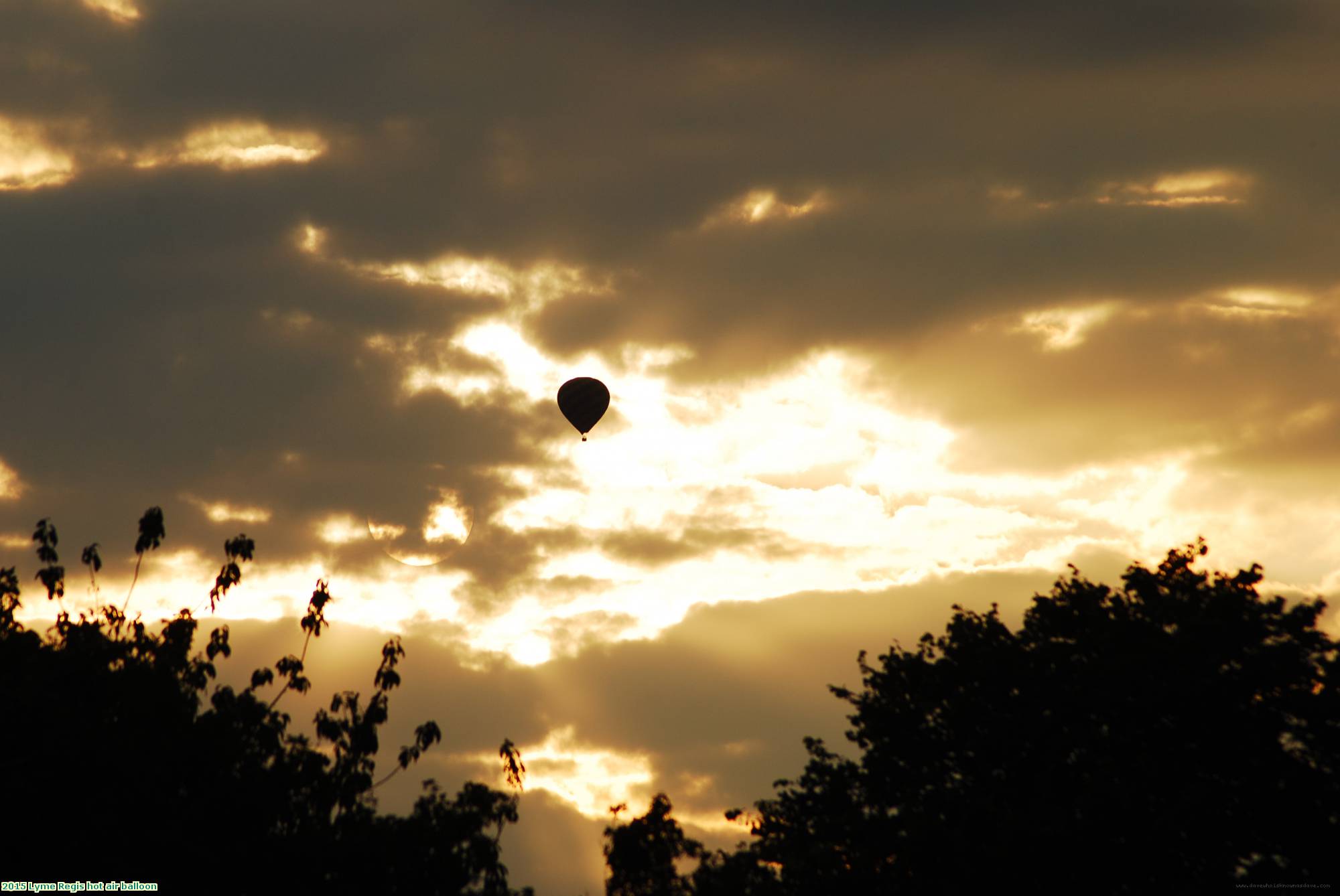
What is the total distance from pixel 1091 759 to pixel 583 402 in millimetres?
29081

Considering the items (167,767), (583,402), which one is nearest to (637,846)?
(583,402)

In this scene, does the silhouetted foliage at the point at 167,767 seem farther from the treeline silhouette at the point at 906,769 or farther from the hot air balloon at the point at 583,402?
the hot air balloon at the point at 583,402

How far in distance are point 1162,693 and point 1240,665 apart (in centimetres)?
250

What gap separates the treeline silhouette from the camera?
27719 mm

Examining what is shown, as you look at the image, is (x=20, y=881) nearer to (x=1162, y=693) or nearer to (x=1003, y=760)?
(x=1003, y=760)

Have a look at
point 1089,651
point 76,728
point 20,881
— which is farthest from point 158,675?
point 1089,651

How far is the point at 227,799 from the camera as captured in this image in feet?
95.1

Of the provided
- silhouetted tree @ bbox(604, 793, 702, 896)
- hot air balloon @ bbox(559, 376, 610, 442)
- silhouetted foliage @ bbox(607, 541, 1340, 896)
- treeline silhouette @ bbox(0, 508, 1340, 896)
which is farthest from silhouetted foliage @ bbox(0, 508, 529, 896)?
silhouetted tree @ bbox(604, 793, 702, 896)

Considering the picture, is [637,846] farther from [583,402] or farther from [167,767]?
[167,767]

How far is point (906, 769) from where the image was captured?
42.1 metres

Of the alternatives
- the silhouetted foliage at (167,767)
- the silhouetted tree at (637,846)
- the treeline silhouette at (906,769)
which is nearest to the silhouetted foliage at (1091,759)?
the treeline silhouette at (906,769)

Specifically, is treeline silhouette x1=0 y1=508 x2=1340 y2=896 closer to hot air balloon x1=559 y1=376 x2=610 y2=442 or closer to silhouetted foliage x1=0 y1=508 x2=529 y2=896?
silhouetted foliage x1=0 y1=508 x2=529 y2=896

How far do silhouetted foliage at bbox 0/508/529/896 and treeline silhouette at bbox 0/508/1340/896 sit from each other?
2.0 inches

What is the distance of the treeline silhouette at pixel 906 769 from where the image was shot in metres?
27.7
